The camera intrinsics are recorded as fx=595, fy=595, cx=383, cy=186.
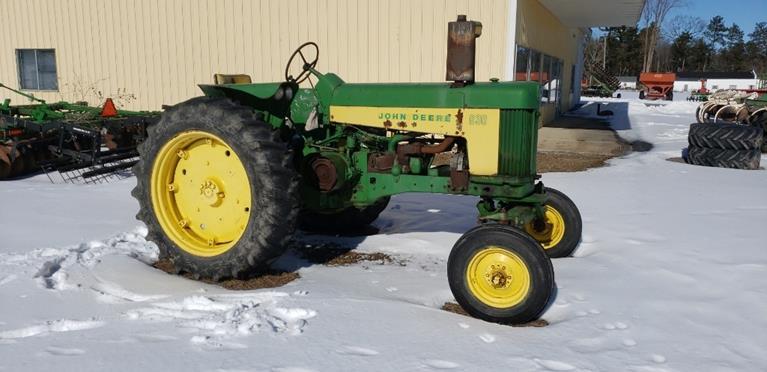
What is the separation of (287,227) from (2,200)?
3799 mm

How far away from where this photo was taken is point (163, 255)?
12.8ft

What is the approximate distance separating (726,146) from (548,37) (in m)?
7.02

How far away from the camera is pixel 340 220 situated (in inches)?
198

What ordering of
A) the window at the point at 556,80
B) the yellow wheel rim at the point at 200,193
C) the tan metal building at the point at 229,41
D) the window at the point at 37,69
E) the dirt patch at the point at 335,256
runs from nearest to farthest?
the yellow wheel rim at the point at 200,193, the dirt patch at the point at 335,256, the tan metal building at the point at 229,41, the window at the point at 37,69, the window at the point at 556,80

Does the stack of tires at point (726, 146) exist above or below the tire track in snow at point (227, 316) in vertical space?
above

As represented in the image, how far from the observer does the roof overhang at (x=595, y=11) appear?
13655 mm

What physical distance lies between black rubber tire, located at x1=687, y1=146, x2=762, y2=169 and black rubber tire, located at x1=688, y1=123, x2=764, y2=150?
76mm

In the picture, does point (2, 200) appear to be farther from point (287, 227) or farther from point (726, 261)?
point (726, 261)

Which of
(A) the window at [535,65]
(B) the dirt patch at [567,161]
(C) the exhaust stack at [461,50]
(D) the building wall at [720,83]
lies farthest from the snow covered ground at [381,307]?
(D) the building wall at [720,83]

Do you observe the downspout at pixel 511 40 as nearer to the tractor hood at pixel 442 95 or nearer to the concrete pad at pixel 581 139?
the concrete pad at pixel 581 139

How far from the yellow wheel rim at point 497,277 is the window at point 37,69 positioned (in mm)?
12701

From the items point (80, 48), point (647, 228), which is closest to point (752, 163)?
point (647, 228)

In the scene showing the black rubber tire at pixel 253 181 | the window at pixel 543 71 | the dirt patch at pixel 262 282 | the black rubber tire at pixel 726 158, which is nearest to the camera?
the black rubber tire at pixel 253 181

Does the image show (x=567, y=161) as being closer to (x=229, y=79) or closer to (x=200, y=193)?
(x=229, y=79)
